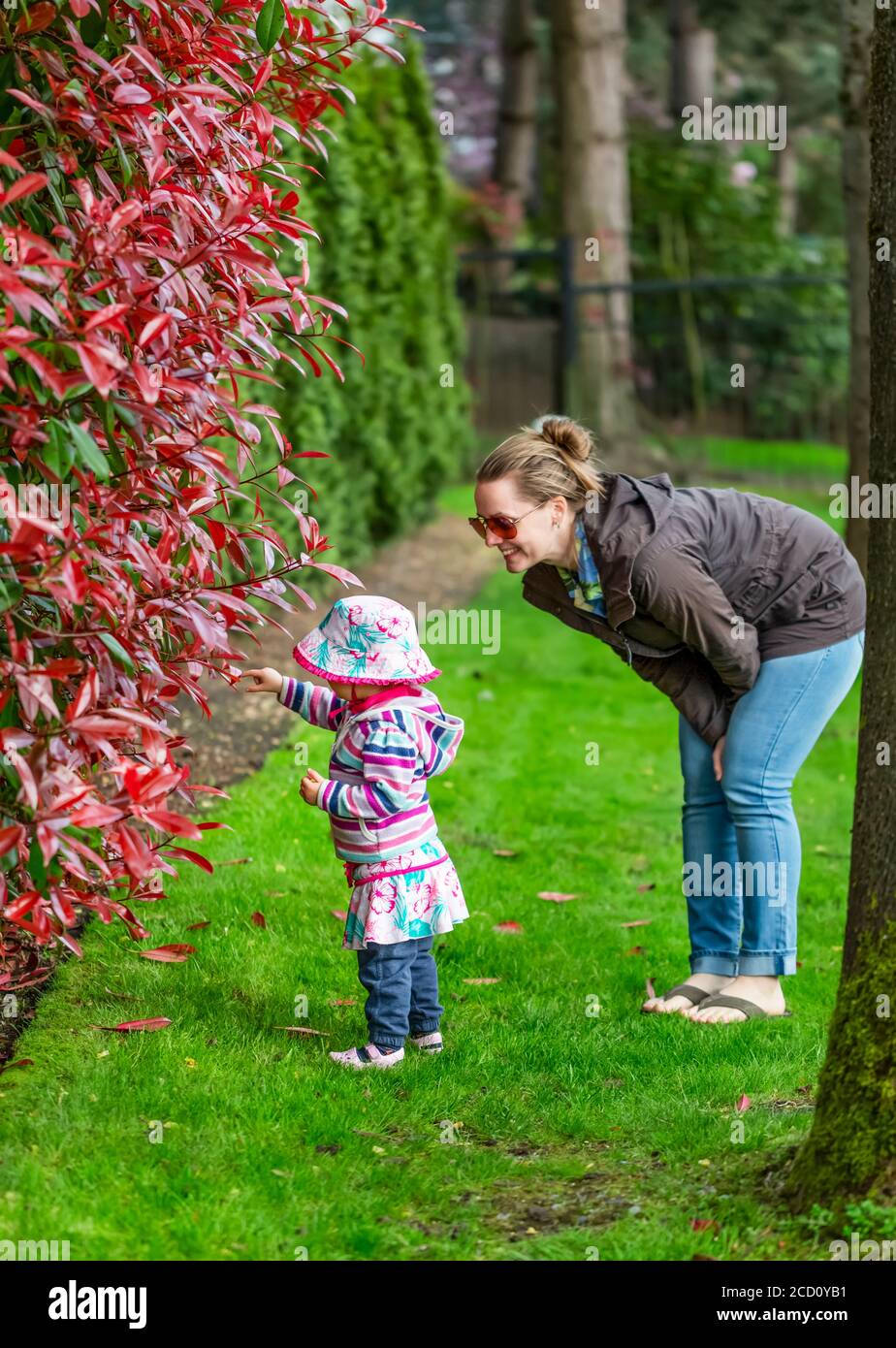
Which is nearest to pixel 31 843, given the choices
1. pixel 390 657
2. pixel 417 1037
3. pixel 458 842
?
pixel 390 657

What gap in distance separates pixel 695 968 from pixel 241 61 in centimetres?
272

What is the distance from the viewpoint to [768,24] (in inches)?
960

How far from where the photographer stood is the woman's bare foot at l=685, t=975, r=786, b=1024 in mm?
4117

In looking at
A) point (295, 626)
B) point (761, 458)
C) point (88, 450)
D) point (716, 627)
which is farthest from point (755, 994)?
point (761, 458)

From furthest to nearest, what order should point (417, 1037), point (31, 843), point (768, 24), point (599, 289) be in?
point (768, 24)
point (599, 289)
point (417, 1037)
point (31, 843)

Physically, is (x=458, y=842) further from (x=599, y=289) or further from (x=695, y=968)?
(x=599, y=289)

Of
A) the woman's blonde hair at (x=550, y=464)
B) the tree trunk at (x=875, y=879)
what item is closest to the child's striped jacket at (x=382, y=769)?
the woman's blonde hair at (x=550, y=464)

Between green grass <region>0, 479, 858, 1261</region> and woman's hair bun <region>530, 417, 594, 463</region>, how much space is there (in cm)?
154

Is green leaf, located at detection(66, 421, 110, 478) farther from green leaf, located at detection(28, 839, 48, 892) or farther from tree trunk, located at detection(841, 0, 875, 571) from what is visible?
tree trunk, located at detection(841, 0, 875, 571)

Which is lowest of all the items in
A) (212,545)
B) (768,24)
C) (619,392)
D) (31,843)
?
(31,843)

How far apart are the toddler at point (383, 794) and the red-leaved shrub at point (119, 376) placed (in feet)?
0.90

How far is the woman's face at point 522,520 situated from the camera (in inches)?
146

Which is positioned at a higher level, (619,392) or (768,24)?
(768,24)
